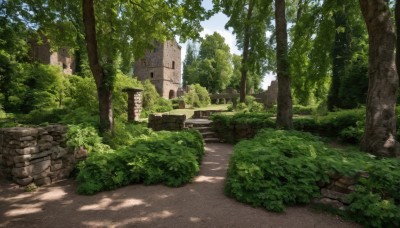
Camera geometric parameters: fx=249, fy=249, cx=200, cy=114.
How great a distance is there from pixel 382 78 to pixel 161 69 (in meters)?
34.0

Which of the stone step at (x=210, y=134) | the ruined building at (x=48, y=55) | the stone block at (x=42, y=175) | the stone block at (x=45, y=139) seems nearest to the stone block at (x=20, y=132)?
the stone block at (x=45, y=139)

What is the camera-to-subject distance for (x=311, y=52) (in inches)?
373

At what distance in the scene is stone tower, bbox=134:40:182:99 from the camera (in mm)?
37594

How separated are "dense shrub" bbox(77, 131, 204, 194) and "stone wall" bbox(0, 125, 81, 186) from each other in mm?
699

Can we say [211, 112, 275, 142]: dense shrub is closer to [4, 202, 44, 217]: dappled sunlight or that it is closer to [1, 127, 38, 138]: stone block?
[1, 127, 38, 138]: stone block

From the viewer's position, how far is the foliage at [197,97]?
2730 centimetres

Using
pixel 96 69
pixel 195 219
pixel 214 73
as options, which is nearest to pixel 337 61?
pixel 96 69

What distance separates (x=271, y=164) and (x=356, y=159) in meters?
1.65

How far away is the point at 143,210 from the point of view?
14.9 ft

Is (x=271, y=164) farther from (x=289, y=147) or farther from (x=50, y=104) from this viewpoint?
(x=50, y=104)

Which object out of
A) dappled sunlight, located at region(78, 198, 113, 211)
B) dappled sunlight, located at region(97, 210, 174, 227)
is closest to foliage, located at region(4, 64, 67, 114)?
dappled sunlight, located at region(78, 198, 113, 211)

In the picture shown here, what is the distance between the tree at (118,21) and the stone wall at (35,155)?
2082 millimetres

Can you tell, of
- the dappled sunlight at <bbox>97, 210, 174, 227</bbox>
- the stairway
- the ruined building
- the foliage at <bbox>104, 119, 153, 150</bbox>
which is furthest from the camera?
the ruined building

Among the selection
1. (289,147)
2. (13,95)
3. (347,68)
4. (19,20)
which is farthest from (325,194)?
(13,95)
